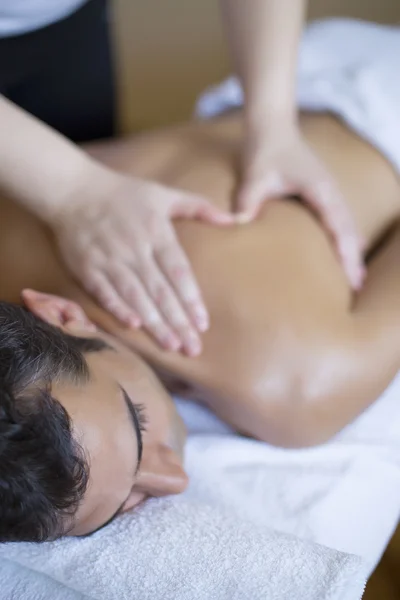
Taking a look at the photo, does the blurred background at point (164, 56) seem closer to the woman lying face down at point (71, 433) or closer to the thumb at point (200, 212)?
the thumb at point (200, 212)

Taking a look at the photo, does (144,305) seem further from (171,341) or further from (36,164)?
(36,164)

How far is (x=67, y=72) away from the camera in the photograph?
3.91ft

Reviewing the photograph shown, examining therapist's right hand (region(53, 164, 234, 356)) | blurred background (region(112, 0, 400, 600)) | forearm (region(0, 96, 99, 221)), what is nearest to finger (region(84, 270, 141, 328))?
therapist's right hand (region(53, 164, 234, 356))

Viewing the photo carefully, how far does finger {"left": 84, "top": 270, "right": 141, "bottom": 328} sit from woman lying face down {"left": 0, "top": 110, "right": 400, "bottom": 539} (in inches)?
0.6

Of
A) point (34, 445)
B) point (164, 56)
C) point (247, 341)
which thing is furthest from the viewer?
point (164, 56)

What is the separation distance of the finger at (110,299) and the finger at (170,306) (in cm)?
3

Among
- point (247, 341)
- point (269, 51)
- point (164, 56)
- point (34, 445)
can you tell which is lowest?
point (164, 56)

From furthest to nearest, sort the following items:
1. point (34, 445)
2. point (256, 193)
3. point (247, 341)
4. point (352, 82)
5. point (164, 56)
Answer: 1. point (164, 56)
2. point (352, 82)
3. point (256, 193)
4. point (247, 341)
5. point (34, 445)

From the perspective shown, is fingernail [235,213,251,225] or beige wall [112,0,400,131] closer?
fingernail [235,213,251,225]

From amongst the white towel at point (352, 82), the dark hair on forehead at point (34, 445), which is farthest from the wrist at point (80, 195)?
the white towel at point (352, 82)

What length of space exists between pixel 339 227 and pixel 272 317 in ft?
0.67

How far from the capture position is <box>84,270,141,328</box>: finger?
2.72ft

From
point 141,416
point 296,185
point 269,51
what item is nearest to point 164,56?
point 269,51

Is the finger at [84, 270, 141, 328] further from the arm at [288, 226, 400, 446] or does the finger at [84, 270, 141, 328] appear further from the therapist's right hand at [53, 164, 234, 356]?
the arm at [288, 226, 400, 446]
